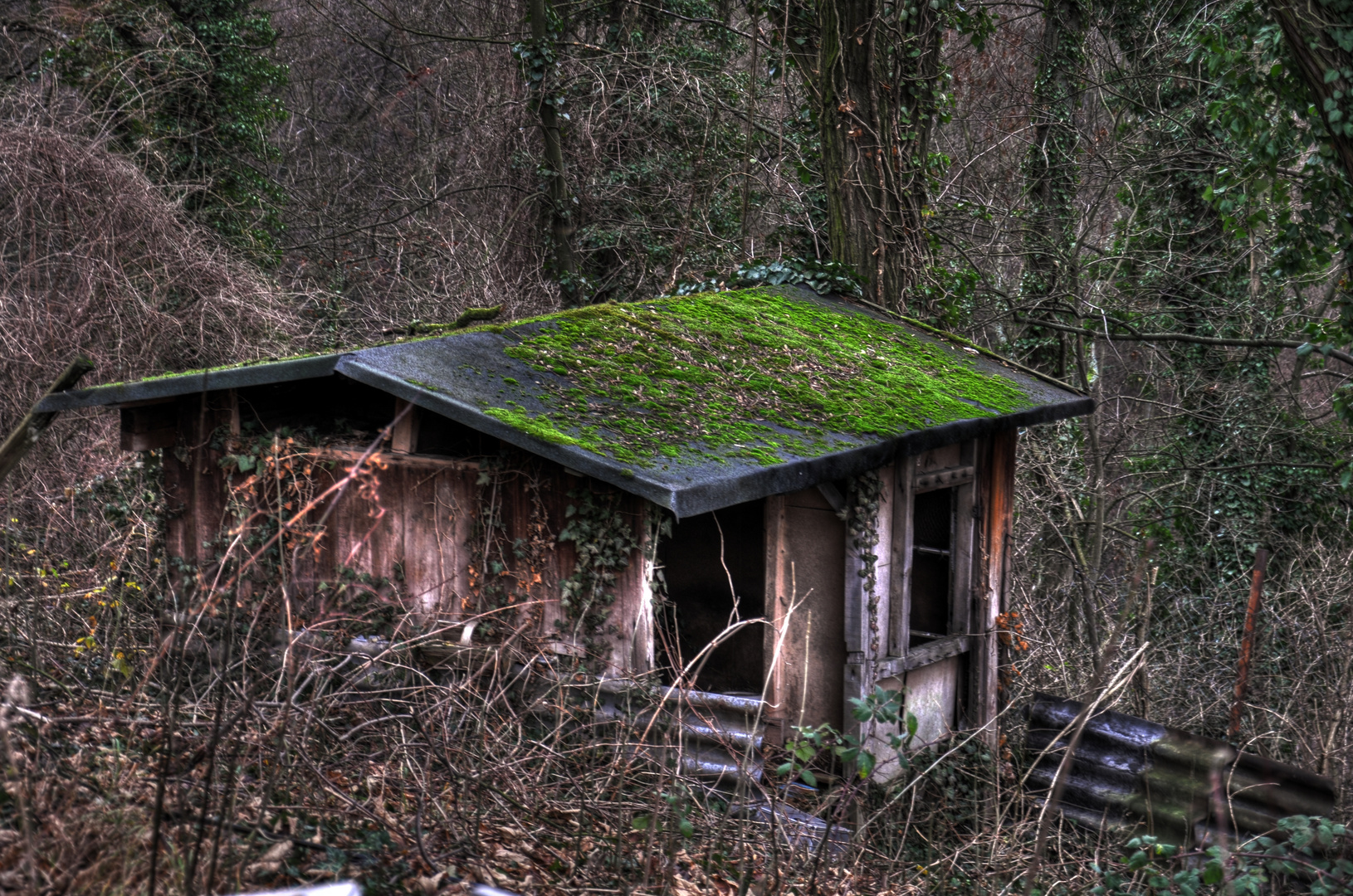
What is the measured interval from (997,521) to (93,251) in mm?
9682

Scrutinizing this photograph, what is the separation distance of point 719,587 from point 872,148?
5.30 metres

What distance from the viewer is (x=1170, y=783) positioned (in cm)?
759

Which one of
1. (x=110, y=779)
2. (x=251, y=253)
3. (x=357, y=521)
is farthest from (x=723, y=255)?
(x=110, y=779)

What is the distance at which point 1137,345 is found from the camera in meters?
16.9

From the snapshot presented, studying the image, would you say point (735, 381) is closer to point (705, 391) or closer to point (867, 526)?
point (705, 391)

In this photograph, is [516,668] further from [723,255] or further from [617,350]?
[723,255]

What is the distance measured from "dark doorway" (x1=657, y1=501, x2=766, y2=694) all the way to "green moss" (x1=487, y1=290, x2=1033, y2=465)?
1.37 m

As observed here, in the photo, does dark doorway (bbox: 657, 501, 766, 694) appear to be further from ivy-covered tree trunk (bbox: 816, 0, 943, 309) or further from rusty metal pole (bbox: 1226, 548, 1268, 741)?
ivy-covered tree trunk (bbox: 816, 0, 943, 309)

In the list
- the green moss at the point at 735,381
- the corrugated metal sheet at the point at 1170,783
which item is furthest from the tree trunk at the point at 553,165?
the corrugated metal sheet at the point at 1170,783

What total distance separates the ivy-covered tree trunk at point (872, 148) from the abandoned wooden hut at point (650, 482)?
2.50 m

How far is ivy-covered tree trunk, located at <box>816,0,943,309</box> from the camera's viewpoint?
1118 centimetres

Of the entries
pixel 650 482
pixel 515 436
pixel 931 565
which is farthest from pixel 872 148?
pixel 650 482

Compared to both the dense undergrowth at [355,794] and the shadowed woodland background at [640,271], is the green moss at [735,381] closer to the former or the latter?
the dense undergrowth at [355,794]

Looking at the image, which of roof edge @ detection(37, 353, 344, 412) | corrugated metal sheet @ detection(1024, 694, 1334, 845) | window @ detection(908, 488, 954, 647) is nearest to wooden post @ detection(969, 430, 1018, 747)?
window @ detection(908, 488, 954, 647)
